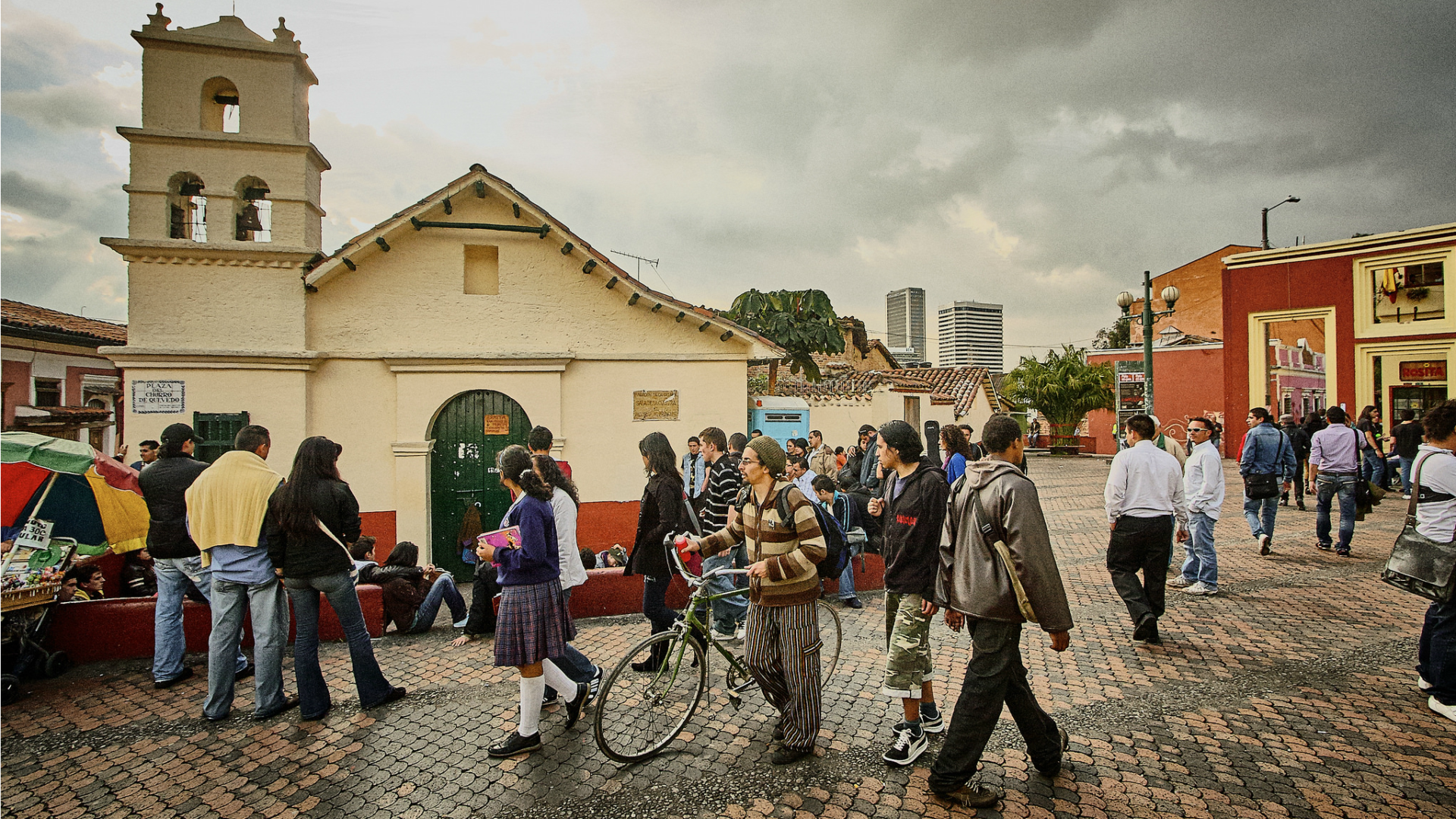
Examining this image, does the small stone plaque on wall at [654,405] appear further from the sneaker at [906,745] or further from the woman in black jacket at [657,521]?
the sneaker at [906,745]

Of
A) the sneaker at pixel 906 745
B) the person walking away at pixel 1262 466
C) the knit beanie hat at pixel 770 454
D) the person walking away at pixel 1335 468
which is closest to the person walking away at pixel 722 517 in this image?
the knit beanie hat at pixel 770 454

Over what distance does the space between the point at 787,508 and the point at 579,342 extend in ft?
21.6

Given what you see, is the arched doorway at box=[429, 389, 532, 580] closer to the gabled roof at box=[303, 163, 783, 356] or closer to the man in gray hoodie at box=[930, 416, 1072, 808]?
the gabled roof at box=[303, 163, 783, 356]

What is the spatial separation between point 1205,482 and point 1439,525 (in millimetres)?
2551

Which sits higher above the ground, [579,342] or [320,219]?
[320,219]

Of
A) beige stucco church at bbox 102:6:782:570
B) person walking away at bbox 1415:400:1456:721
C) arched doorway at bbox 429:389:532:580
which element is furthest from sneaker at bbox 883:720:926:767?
arched doorway at bbox 429:389:532:580

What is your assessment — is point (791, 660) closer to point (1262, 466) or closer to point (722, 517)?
point (722, 517)

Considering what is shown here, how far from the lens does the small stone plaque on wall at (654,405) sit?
9.70m

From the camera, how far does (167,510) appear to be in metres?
4.79

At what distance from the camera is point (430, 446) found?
902cm

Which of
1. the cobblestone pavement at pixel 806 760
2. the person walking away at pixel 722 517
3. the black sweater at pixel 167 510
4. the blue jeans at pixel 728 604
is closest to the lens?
the cobblestone pavement at pixel 806 760

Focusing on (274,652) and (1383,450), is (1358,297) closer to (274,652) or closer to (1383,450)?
(1383,450)

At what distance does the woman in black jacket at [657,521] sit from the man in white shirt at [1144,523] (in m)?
3.59

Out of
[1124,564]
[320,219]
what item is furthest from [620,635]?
[320,219]
